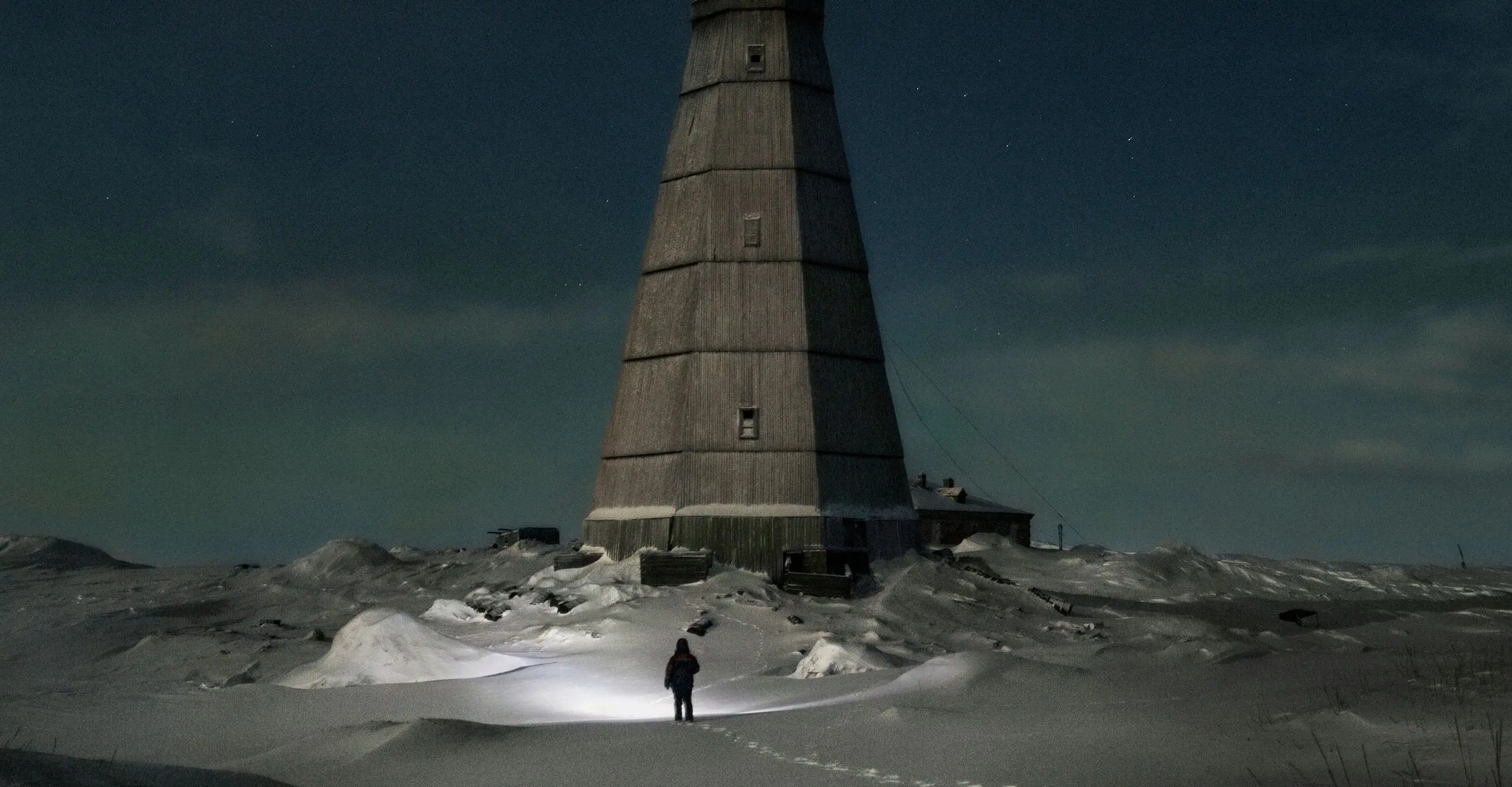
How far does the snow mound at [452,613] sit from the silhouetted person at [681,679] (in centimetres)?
1612

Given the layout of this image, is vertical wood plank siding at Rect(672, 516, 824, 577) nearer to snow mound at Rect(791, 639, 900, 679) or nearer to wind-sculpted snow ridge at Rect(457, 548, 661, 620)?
wind-sculpted snow ridge at Rect(457, 548, 661, 620)

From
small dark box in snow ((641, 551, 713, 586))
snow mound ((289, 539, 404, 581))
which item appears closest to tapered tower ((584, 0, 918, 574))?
small dark box in snow ((641, 551, 713, 586))

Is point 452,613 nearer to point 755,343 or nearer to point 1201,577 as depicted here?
point 755,343

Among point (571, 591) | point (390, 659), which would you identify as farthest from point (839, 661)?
point (571, 591)

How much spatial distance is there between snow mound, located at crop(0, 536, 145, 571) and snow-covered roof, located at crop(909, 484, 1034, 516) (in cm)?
3373

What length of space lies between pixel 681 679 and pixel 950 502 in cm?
4773

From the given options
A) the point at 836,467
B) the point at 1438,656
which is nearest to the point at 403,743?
the point at 1438,656

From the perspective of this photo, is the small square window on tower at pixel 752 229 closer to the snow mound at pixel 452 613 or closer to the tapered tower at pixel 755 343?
the tapered tower at pixel 755 343

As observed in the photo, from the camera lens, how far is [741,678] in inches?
1127

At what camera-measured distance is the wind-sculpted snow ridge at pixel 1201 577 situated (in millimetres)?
52562

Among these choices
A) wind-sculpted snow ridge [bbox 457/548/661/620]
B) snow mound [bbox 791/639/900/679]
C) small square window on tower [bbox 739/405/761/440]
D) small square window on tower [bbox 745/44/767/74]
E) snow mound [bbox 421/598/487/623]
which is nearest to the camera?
snow mound [bbox 791/639/900/679]

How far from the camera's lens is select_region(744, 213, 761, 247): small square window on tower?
132ft

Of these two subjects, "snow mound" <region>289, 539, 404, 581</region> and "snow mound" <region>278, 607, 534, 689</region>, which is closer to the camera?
"snow mound" <region>278, 607, 534, 689</region>

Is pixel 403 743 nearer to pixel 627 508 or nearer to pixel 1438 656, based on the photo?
pixel 1438 656
